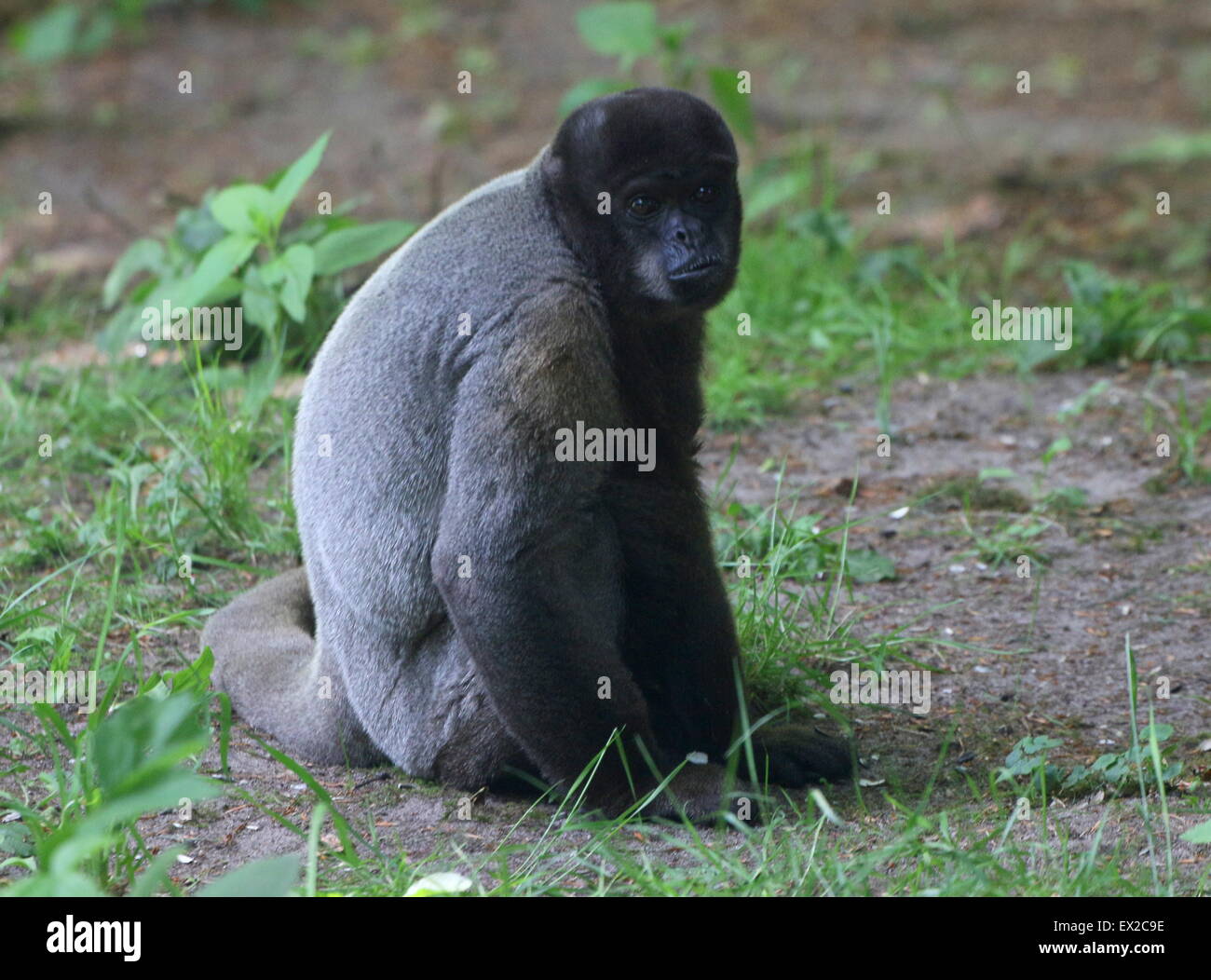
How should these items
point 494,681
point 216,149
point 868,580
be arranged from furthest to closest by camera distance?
point 216,149 < point 868,580 < point 494,681

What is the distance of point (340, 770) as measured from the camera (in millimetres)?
3908

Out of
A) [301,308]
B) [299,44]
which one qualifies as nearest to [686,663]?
[301,308]

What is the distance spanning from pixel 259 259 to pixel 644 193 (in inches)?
111

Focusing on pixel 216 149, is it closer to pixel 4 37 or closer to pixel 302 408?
pixel 4 37

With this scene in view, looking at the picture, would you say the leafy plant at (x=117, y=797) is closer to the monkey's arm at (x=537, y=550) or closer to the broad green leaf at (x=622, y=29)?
the monkey's arm at (x=537, y=550)

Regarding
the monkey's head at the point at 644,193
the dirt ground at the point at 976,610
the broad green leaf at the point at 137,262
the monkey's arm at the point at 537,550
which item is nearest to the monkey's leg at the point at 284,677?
the dirt ground at the point at 976,610

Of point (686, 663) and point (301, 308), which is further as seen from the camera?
point (301, 308)

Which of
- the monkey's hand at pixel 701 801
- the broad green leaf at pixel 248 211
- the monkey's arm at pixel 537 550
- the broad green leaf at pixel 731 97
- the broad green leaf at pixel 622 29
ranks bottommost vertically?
the monkey's hand at pixel 701 801

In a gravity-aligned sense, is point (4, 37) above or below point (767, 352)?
above

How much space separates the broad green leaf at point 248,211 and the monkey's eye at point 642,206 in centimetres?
219

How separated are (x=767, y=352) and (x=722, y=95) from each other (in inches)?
47.7

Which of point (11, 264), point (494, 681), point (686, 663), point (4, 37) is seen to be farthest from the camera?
point (4, 37)

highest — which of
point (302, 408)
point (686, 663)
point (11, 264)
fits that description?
point (11, 264)

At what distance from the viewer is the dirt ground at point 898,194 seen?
404 cm
